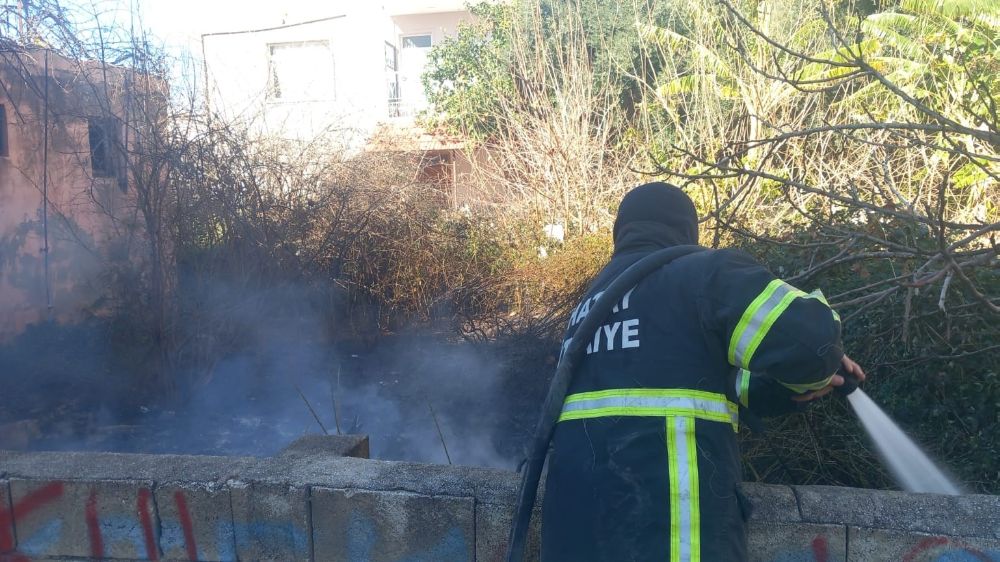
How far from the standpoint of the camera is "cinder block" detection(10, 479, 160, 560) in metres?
2.95

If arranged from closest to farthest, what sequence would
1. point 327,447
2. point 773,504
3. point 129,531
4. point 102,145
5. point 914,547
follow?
point 914,547, point 773,504, point 129,531, point 327,447, point 102,145

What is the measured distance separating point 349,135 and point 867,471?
266 inches

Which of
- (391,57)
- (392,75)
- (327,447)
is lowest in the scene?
(327,447)

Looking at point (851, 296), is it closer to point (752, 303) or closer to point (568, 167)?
point (752, 303)

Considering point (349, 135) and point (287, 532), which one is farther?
point (349, 135)

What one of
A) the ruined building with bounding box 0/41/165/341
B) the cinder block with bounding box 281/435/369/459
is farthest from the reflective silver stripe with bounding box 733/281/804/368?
the ruined building with bounding box 0/41/165/341

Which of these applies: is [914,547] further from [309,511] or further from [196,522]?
[196,522]

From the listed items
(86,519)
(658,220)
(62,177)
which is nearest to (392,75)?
(62,177)

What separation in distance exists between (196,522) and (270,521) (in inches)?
12.5

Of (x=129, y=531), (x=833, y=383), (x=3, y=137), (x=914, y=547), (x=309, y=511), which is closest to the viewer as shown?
(x=833, y=383)

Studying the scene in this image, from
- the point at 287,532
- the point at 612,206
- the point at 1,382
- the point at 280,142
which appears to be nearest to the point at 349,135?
the point at 280,142

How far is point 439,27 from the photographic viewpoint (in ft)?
52.1

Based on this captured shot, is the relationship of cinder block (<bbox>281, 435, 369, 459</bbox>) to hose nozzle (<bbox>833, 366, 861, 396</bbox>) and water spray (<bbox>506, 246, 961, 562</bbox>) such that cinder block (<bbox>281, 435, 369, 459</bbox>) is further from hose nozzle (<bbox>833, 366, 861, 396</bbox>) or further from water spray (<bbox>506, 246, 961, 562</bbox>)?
hose nozzle (<bbox>833, 366, 861, 396</bbox>)

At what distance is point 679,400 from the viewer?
1.87m
